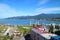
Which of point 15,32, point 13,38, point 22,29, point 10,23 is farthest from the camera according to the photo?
point 10,23

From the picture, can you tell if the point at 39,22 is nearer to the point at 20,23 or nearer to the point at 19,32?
the point at 20,23

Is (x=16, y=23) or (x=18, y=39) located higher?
(x=16, y=23)

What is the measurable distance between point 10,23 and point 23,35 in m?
1.18

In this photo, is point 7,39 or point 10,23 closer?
point 7,39

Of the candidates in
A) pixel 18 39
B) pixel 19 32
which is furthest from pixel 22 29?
pixel 18 39

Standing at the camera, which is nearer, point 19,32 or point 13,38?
point 13,38

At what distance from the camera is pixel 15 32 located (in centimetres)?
654

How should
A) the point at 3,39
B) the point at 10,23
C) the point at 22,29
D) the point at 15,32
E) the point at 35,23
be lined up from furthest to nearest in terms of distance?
the point at 35,23
the point at 10,23
the point at 22,29
the point at 15,32
the point at 3,39

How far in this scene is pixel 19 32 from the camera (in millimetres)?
6750

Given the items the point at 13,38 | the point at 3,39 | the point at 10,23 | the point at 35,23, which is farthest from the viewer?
the point at 35,23

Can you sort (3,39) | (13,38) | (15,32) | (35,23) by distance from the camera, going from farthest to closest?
(35,23) < (15,32) < (13,38) < (3,39)

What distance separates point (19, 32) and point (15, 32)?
248 mm

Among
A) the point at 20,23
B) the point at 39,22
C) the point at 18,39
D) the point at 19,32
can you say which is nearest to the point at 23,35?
the point at 19,32

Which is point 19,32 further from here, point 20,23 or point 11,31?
point 20,23
